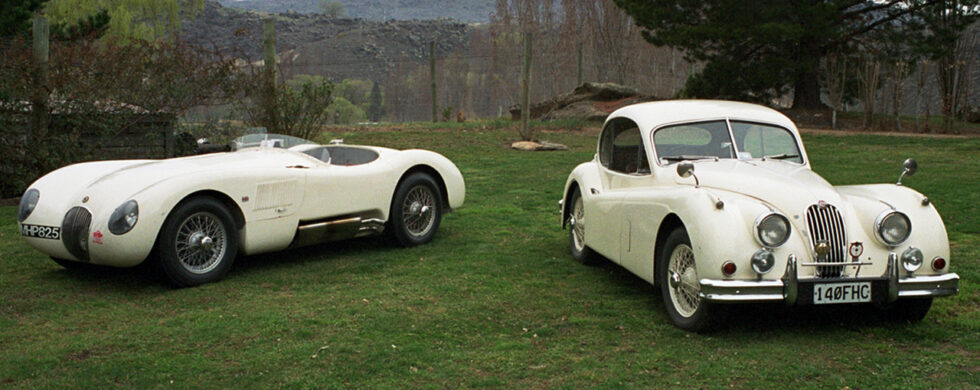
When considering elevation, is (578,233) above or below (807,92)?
below

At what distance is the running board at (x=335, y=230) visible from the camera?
6.94 m

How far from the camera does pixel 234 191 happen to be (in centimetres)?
640

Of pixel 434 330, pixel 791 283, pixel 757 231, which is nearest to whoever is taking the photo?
pixel 791 283

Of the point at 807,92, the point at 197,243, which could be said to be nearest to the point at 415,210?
the point at 197,243

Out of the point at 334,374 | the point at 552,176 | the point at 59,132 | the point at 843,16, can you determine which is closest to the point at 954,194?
the point at 552,176

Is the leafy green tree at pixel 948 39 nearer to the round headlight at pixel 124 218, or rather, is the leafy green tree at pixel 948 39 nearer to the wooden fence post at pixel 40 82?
the wooden fence post at pixel 40 82

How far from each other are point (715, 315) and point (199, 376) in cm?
280

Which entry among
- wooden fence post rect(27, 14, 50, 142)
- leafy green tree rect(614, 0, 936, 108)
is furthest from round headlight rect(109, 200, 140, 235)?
leafy green tree rect(614, 0, 936, 108)

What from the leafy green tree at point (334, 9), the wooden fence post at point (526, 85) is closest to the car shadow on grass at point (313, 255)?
the wooden fence post at point (526, 85)

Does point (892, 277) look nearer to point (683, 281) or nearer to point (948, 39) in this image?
point (683, 281)

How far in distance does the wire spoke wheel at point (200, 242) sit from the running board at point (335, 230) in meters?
0.68

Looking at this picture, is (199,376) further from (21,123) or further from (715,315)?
(21,123)

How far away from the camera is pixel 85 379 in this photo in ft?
14.0

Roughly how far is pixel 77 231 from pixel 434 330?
2.68m
